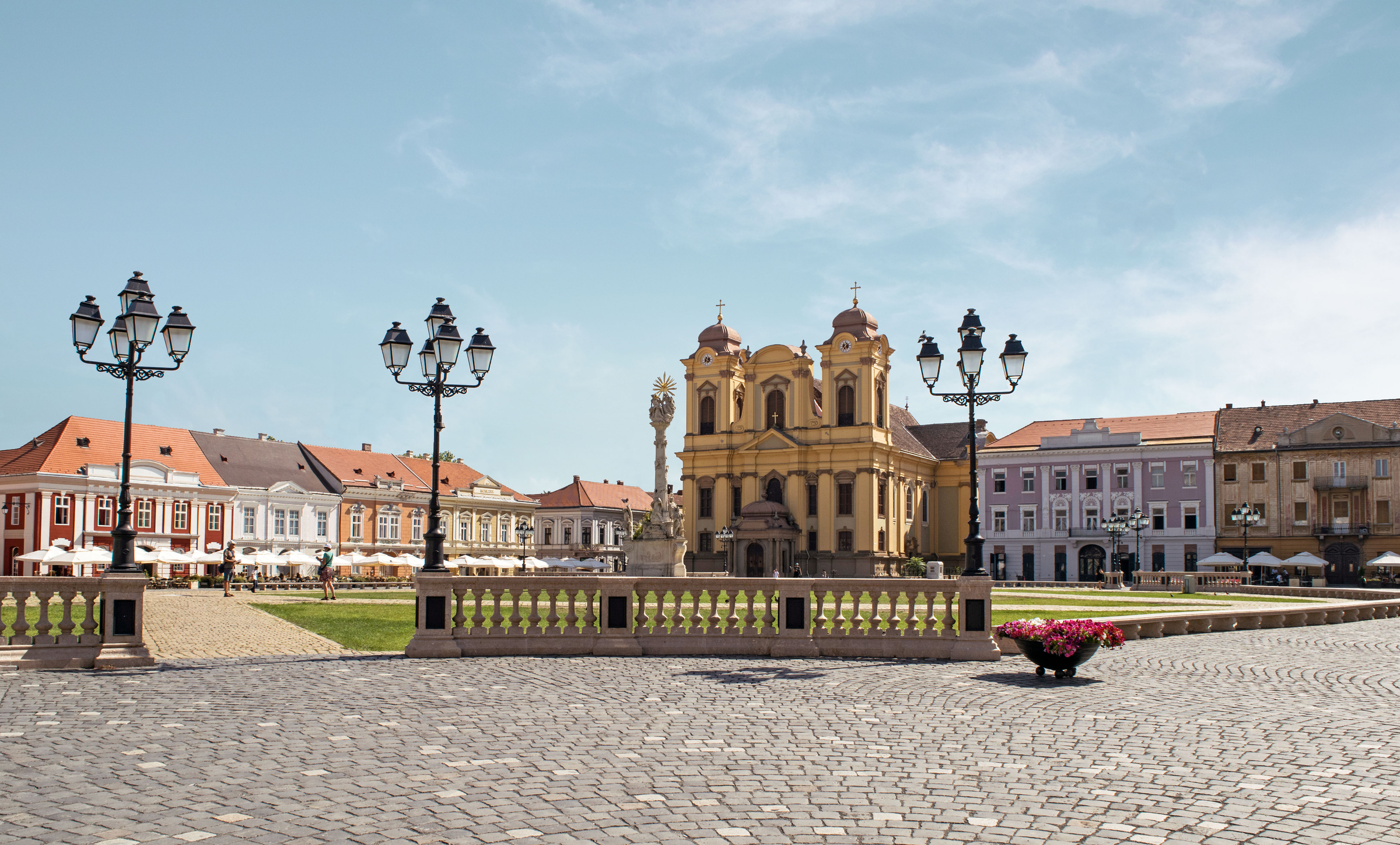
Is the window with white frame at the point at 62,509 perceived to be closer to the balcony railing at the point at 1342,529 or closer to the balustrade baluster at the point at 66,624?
the balustrade baluster at the point at 66,624

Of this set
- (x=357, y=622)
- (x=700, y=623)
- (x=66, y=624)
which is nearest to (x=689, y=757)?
(x=700, y=623)

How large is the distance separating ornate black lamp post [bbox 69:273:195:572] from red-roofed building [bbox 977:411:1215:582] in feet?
194

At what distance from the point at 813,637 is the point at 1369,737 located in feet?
24.9

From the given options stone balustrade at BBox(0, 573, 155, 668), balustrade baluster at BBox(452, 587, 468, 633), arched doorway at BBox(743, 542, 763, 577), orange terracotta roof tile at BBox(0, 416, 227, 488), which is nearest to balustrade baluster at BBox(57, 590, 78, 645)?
stone balustrade at BBox(0, 573, 155, 668)

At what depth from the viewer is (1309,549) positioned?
215 feet

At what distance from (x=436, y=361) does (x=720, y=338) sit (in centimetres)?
5907

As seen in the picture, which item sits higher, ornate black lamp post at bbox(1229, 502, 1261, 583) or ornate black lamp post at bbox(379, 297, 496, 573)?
ornate black lamp post at bbox(379, 297, 496, 573)

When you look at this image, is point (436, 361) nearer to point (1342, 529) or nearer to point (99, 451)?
point (99, 451)

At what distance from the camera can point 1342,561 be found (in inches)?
2559

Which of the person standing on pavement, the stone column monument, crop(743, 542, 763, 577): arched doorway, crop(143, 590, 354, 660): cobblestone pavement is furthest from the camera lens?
crop(743, 542, 763, 577): arched doorway

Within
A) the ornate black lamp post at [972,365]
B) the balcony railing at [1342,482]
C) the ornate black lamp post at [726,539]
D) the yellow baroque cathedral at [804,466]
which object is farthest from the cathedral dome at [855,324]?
the ornate black lamp post at [972,365]

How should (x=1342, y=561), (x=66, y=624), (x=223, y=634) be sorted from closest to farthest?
(x=66, y=624) → (x=223, y=634) → (x=1342, y=561)

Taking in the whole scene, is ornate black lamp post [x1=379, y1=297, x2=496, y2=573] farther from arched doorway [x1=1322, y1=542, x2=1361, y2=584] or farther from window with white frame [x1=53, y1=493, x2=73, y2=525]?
arched doorway [x1=1322, y1=542, x2=1361, y2=584]

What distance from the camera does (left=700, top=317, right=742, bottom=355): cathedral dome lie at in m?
75.4
